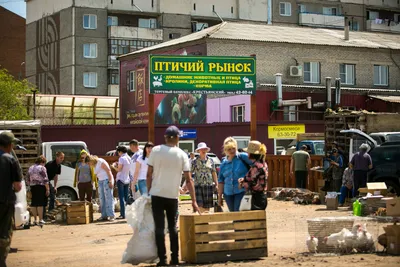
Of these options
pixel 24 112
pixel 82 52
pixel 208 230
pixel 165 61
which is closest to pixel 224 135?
pixel 165 61

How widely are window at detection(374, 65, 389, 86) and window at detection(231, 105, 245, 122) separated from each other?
11.5 metres

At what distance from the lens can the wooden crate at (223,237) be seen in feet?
39.1

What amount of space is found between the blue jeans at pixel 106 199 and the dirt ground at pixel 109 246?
0.60 meters

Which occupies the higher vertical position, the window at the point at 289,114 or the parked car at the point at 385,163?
the window at the point at 289,114

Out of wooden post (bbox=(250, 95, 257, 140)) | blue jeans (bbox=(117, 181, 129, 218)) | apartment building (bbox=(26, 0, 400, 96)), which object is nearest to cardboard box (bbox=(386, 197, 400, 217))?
blue jeans (bbox=(117, 181, 129, 218))

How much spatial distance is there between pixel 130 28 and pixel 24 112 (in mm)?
22122

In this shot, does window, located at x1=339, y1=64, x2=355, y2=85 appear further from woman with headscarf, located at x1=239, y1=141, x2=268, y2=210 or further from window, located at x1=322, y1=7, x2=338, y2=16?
woman with headscarf, located at x1=239, y1=141, x2=268, y2=210

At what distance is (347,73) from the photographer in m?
54.6

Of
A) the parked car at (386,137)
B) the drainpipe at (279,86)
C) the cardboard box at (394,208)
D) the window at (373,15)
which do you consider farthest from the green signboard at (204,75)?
the window at (373,15)

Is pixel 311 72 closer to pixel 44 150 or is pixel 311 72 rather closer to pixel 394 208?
pixel 44 150

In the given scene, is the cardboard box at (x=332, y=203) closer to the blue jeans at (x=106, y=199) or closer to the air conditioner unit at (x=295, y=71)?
the blue jeans at (x=106, y=199)

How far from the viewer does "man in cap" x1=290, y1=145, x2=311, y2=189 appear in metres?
28.0

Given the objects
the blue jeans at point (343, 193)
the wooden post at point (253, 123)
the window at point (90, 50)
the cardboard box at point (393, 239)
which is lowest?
the cardboard box at point (393, 239)

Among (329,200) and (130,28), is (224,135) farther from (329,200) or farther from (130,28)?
(130,28)
